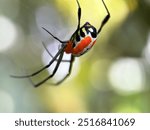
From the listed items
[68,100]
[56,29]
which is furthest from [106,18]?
[68,100]

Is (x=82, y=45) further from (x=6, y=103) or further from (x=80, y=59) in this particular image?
(x=6, y=103)

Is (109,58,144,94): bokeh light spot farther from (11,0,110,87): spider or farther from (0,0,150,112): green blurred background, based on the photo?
(11,0,110,87): spider

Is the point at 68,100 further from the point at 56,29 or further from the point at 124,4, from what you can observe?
the point at 124,4

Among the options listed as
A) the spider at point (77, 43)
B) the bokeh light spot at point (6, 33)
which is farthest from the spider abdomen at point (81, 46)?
the bokeh light spot at point (6, 33)

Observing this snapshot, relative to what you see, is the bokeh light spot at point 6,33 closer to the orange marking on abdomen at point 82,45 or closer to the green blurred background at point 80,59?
the green blurred background at point 80,59

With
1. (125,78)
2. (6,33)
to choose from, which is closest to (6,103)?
(6,33)

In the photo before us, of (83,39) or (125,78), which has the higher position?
(83,39)
